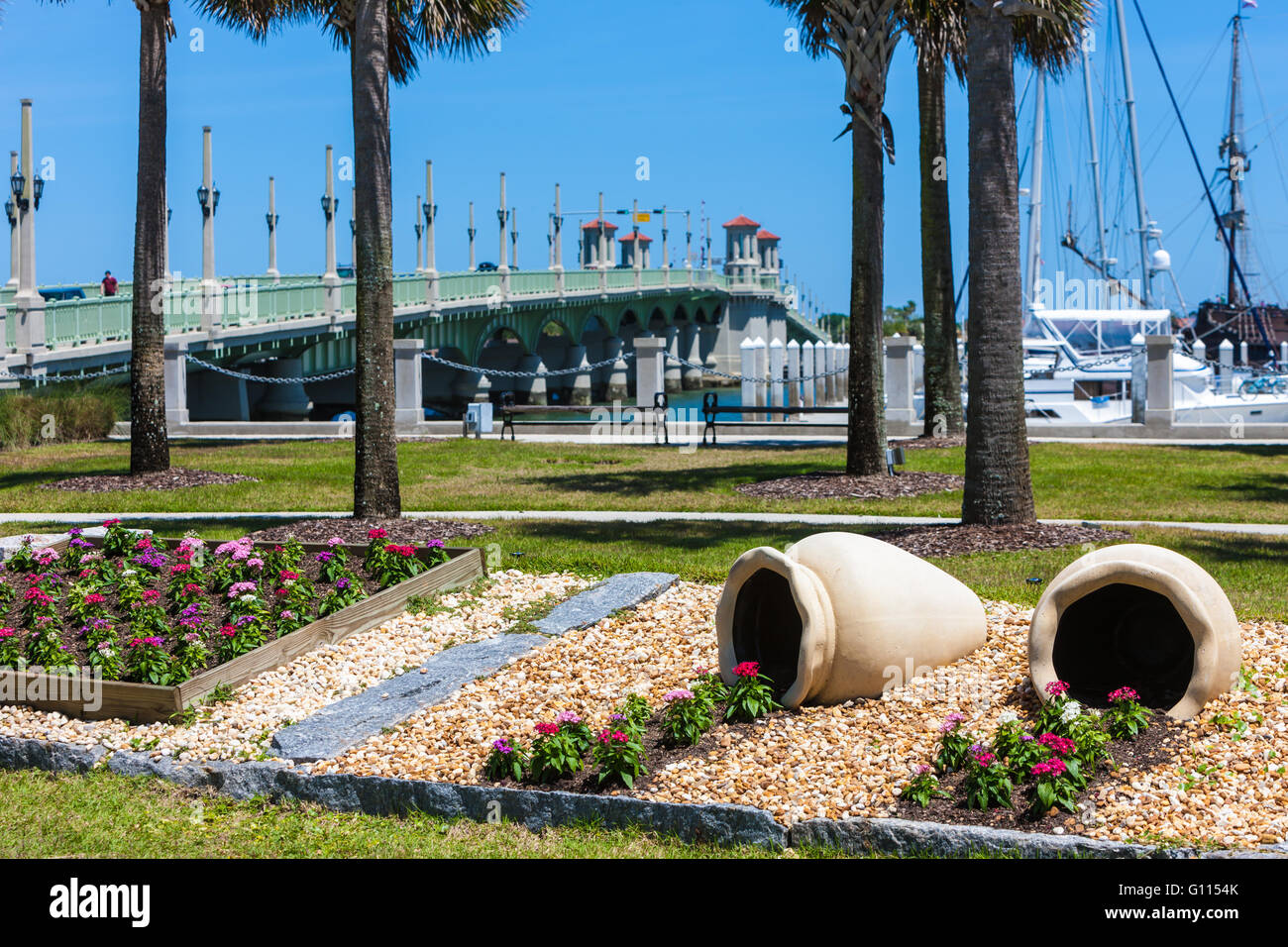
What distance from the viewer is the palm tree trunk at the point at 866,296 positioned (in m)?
17.3

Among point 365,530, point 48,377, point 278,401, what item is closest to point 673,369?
point 278,401

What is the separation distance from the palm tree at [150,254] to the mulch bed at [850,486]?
822 cm

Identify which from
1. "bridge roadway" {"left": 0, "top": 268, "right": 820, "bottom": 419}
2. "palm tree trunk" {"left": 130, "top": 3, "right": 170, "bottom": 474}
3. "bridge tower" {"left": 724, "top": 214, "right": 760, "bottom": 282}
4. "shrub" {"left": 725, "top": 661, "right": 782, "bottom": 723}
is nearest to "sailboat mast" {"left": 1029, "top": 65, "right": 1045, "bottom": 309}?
"bridge roadway" {"left": 0, "top": 268, "right": 820, "bottom": 419}

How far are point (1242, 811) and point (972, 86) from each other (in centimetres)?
878

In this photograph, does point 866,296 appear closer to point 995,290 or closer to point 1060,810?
point 995,290

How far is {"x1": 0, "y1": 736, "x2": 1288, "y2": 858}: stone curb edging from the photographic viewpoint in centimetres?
567

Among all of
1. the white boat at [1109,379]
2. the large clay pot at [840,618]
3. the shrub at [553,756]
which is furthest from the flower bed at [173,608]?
the white boat at [1109,379]

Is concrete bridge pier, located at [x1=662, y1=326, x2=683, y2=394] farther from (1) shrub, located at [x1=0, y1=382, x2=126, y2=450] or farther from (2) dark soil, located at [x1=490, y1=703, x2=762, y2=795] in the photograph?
(2) dark soil, located at [x1=490, y1=703, x2=762, y2=795]

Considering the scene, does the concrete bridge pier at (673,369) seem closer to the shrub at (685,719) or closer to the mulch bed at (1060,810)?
the shrub at (685,719)

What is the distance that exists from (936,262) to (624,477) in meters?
7.71

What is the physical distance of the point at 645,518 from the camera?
14953mm

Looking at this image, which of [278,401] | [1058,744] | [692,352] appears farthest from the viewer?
[692,352]
